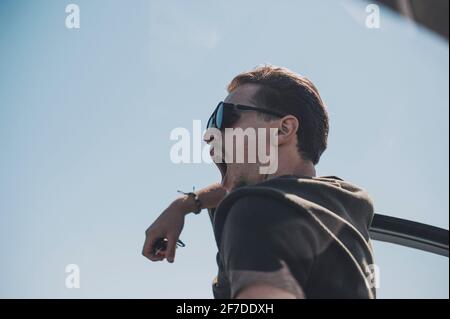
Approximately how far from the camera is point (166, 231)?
6.40 feet

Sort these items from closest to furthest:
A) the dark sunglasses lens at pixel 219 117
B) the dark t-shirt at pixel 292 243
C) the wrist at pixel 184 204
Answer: the dark t-shirt at pixel 292 243 < the dark sunglasses lens at pixel 219 117 < the wrist at pixel 184 204

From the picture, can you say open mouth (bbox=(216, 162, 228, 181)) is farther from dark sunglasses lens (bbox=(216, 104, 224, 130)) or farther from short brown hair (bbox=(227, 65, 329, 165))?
short brown hair (bbox=(227, 65, 329, 165))

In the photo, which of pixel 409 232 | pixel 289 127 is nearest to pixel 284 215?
pixel 289 127

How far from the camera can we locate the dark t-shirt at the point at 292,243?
1021mm

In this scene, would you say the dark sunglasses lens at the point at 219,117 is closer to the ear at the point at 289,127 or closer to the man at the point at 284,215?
the man at the point at 284,215

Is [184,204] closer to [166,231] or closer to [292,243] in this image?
[166,231]

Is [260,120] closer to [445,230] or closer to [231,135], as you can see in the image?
[231,135]

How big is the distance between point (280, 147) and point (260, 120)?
0.16 m

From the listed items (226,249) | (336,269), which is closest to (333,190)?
(336,269)

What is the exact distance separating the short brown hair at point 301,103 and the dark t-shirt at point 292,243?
0.48m

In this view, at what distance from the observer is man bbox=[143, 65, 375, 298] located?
104cm

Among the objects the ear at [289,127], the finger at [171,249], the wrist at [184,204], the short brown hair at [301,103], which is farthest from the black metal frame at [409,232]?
the finger at [171,249]

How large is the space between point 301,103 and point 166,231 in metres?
0.77

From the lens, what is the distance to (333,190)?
4.63 feet
